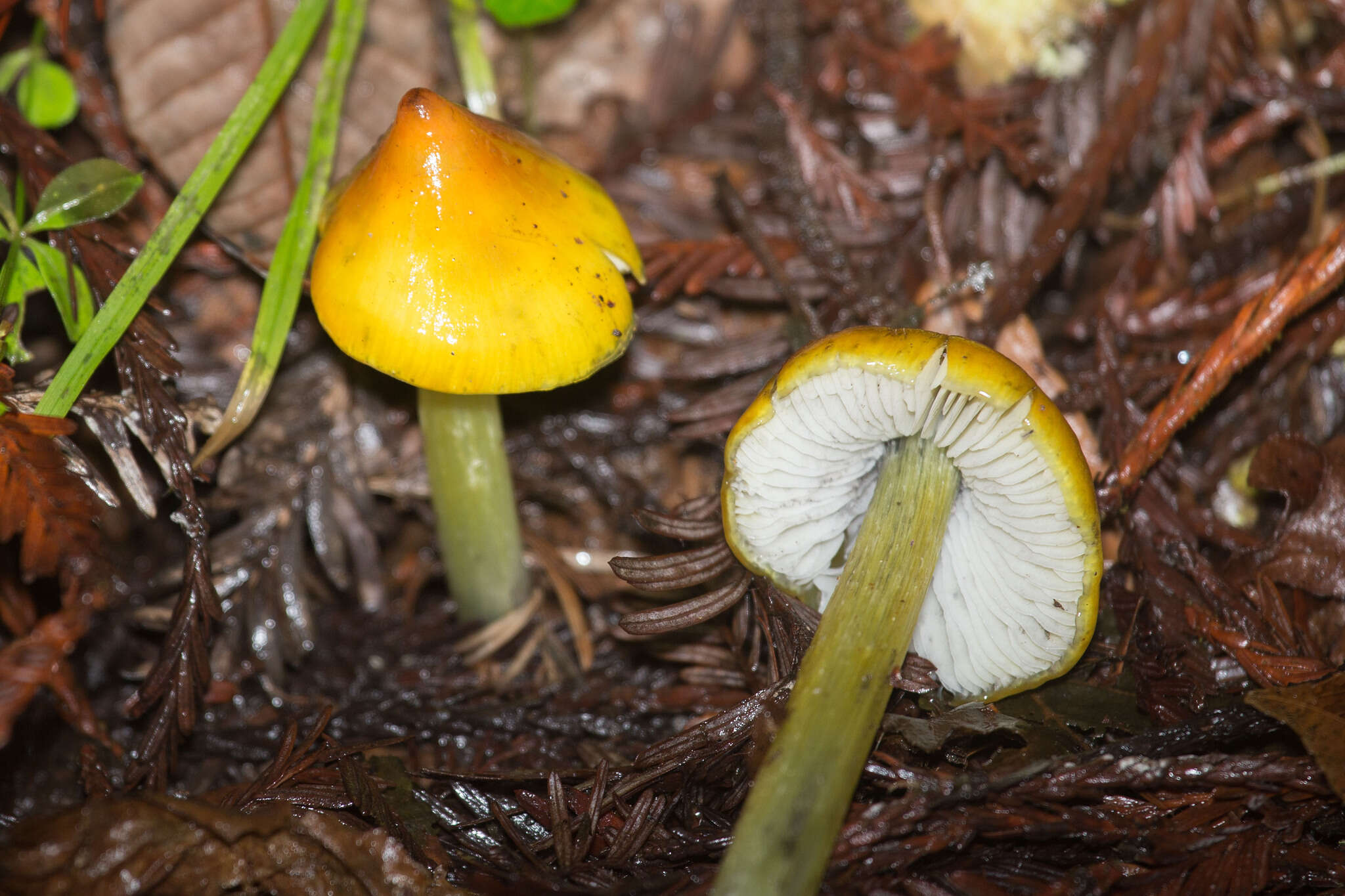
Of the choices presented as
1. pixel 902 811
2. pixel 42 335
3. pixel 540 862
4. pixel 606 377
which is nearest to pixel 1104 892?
pixel 902 811

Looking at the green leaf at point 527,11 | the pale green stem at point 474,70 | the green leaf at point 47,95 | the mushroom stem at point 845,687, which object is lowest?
the mushroom stem at point 845,687

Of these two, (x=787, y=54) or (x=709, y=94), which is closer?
(x=787, y=54)

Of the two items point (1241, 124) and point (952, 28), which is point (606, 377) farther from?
point (1241, 124)

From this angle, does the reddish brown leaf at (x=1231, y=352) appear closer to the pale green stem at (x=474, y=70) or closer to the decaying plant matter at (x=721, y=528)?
the decaying plant matter at (x=721, y=528)

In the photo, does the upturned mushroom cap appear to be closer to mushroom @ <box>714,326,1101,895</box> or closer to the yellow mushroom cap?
mushroom @ <box>714,326,1101,895</box>

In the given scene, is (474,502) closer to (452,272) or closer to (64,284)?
(452,272)

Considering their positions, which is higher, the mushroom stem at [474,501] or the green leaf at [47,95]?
the green leaf at [47,95]

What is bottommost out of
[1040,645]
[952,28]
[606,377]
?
[1040,645]

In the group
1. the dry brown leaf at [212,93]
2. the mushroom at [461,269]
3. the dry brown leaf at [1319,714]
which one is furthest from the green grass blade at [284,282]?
the dry brown leaf at [1319,714]
